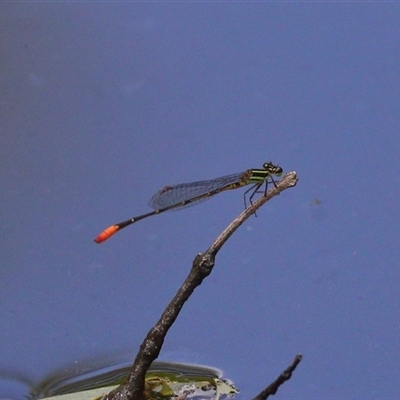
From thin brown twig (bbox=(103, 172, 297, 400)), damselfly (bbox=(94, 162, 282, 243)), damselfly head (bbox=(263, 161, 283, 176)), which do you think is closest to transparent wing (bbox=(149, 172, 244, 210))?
damselfly (bbox=(94, 162, 282, 243))

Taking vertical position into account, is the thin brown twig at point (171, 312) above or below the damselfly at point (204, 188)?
below

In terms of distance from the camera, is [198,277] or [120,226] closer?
[198,277]

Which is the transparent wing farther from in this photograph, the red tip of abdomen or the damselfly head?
the red tip of abdomen

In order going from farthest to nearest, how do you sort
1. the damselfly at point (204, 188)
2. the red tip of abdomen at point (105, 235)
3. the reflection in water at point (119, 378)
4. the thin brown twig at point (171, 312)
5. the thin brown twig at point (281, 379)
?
the damselfly at point (204, 188) → the reflection in water at point (119, 378) → the red tip of abdomen at point (105, 235) → the thin brown twig at point (171, 312) → the thin brown twig at point (281, 379)

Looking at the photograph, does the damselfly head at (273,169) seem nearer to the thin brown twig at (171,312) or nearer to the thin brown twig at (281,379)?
the thin brown twig at (171,312)

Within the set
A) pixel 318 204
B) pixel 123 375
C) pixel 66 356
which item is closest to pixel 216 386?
pixel 123 375

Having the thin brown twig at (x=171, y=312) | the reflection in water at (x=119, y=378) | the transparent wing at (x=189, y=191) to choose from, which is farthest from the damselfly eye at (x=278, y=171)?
the thin brown twig at (x=171, y=312)

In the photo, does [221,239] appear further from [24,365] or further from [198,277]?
[24,365]

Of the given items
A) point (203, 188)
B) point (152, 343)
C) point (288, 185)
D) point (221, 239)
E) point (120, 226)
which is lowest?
point (152, 343)
